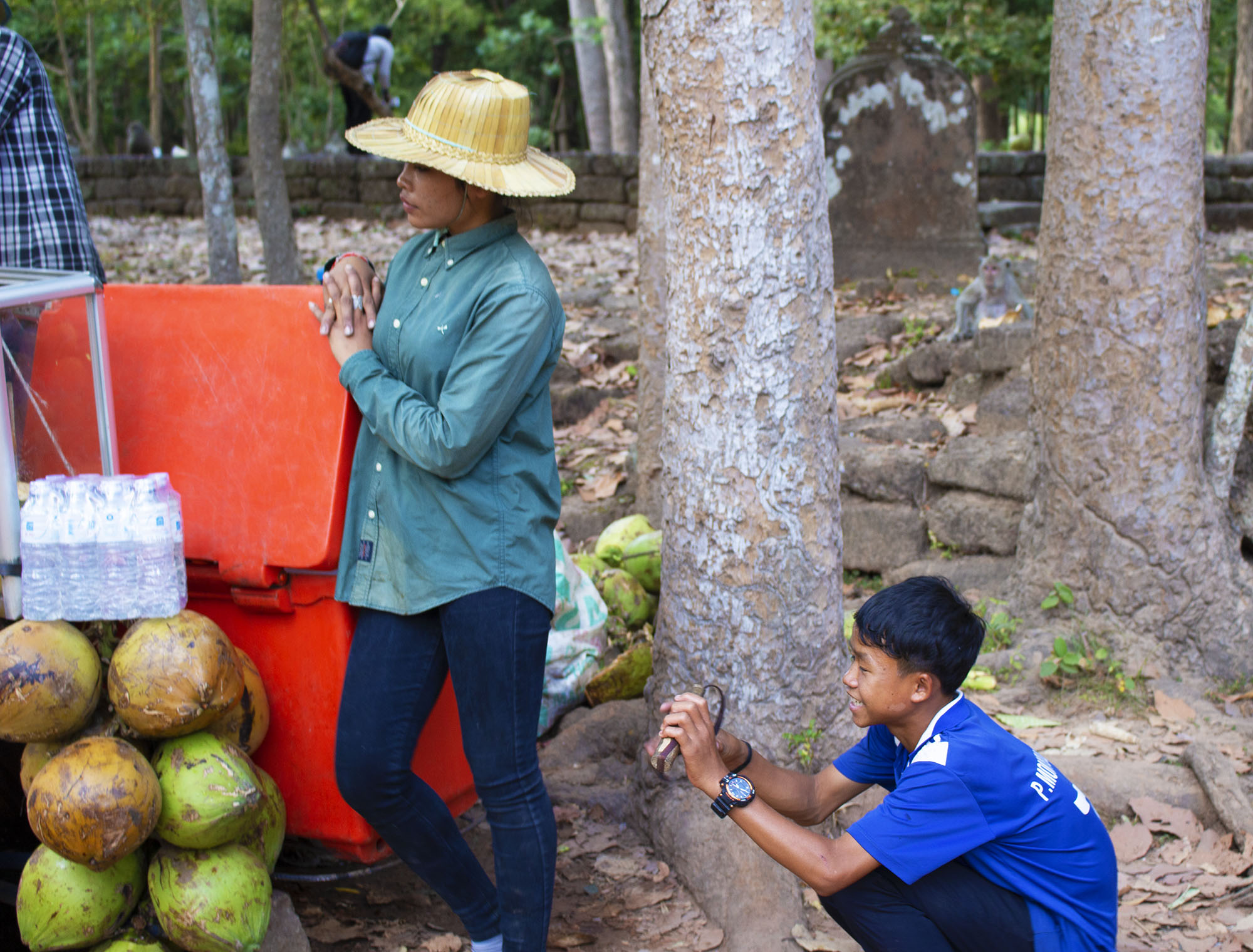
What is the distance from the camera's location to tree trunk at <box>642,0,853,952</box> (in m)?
2.75

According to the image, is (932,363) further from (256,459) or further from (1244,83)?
(1244,83)

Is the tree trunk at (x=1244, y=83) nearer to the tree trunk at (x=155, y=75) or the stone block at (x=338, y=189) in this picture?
the stone block at (x=338, y=189)

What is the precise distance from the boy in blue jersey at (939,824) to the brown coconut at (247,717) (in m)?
1.01

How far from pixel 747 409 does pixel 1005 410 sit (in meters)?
2.96

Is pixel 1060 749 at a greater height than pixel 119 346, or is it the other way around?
pixel 119 346

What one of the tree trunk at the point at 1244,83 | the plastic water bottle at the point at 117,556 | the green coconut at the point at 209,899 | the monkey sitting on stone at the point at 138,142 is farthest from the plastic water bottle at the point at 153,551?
the monkey sitting on stone at the point at 138,142

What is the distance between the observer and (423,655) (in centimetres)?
245

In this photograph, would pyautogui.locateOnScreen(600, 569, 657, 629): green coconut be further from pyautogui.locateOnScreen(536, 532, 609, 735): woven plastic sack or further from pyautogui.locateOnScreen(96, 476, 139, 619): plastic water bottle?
pyautogui.locateOnScreen(96, 476, 139, 619): plastic water bottle

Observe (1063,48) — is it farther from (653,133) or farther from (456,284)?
(456,284)

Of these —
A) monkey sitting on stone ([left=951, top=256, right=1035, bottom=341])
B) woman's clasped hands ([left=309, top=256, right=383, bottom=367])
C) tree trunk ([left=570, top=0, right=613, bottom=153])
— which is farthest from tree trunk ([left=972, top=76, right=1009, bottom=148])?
woman's clasped hands ([left=309, top=256, right=383, bottom=367])

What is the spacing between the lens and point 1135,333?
3.91 m

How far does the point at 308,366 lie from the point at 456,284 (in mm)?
478

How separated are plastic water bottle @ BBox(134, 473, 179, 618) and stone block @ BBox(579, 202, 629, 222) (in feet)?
36.1

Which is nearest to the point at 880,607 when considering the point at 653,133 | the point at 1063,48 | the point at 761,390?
the point at 761,390
